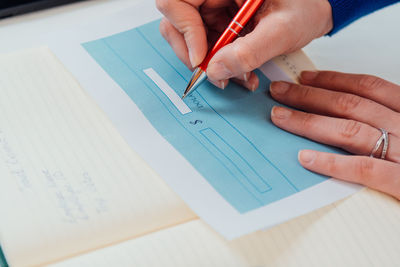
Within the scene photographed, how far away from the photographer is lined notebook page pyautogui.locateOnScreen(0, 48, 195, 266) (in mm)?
481

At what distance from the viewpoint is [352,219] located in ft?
1.73

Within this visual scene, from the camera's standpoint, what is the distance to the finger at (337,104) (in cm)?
64

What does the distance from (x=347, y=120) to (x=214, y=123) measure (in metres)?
0.18

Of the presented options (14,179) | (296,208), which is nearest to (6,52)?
(14,179)

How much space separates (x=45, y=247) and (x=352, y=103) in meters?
0.44

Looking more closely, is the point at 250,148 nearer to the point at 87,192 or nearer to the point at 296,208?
the point at 296,208

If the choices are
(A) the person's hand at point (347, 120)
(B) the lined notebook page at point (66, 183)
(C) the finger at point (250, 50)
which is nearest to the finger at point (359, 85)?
(A) the person's hand at point (347, 120)

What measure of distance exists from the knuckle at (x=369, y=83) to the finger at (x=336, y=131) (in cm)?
9

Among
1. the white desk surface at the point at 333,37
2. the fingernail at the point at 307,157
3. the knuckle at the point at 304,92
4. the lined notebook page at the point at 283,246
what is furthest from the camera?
the white desk surface at the point at 333,37

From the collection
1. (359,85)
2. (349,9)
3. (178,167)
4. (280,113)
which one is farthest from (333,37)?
(178,167)

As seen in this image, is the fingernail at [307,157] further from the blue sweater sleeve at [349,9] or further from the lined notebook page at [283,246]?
the blue sweater sleeve at [349,9]

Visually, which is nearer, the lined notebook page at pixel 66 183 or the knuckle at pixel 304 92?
the lined notebook page at pixel 66 183

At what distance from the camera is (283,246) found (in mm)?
494

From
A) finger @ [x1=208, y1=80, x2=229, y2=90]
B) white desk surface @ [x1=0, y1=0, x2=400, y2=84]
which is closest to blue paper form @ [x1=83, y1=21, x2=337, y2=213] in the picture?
finger @ [x1=208, y1=80, x2=229, y2=90]
